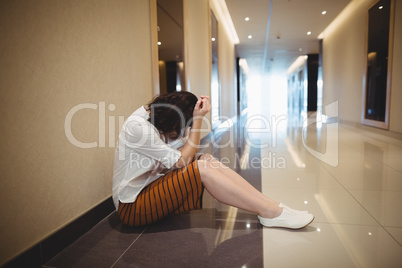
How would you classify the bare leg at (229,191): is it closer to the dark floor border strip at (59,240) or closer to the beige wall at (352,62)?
the dark floor border strip at (59,240)

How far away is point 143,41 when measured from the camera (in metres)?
2.64

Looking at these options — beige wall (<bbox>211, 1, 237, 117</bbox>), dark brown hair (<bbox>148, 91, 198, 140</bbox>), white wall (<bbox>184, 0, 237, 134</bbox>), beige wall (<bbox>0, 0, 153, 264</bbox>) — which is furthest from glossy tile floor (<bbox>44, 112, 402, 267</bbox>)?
beige wall (<bbox>211, 1, 237, 117</bbox>)

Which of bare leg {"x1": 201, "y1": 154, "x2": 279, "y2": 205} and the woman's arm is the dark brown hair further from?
bare leg {"x1": 201, "y1": 154, "x2": 279, "y2": 205}

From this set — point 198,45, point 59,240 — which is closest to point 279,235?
point 59,240

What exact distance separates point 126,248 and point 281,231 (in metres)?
0.90

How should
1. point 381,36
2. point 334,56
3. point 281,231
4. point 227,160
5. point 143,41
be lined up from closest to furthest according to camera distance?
point 281,231, point 143,41, point 227,160, point 381,36, point 334,56

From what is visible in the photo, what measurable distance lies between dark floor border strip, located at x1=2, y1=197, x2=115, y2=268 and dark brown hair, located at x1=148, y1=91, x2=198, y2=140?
727 millimetres

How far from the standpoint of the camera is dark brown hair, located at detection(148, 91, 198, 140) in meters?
1.63

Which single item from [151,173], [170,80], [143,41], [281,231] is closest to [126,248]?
[151,173]

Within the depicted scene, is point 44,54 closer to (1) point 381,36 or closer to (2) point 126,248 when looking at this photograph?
(2) point 126,248

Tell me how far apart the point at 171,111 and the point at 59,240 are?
0.93 meters

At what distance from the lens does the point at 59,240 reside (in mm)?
1487

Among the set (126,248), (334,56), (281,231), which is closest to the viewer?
(126,248)

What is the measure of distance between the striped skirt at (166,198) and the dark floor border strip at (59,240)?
0.25 metres
